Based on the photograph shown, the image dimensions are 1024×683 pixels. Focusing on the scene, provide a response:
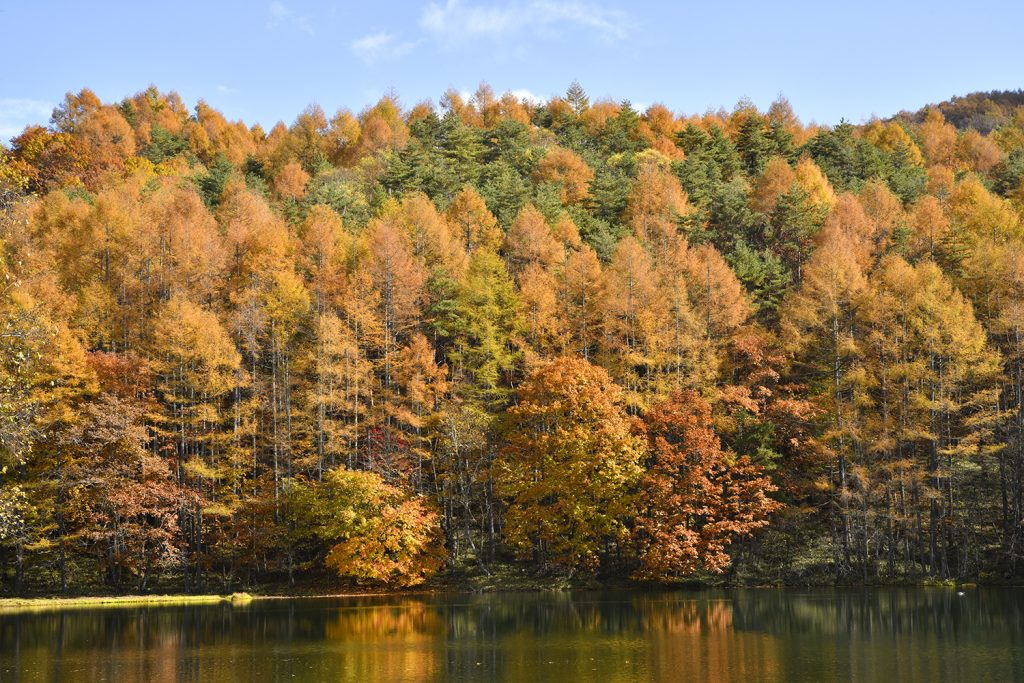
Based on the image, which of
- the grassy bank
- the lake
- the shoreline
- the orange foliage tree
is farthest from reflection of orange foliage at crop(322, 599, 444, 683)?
the orange foliage tree

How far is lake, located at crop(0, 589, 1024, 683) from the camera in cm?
2470

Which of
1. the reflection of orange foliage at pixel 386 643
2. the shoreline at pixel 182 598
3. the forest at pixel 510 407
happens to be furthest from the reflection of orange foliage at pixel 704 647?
the shoreline at pixel 182 598

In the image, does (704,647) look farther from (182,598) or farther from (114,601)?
(114,601)

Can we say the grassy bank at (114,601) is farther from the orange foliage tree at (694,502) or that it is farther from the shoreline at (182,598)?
the orange foliage tree at (694,502)

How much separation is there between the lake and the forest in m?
6.35

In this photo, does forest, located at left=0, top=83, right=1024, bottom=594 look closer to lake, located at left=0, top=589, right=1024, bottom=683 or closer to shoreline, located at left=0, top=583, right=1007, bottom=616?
shoreline, located at left=0, top=583, right=1007, bottom=616

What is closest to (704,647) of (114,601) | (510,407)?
(510,407)

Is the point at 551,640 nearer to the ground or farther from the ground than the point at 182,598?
farther from the ground

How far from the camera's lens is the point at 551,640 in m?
31.2

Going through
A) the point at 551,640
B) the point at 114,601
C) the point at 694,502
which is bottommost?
the point at 114,601

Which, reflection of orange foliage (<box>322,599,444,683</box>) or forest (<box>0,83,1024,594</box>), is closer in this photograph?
reflection of orange foliage (<box>322,599,444,683</box>)

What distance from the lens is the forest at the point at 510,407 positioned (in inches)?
2035

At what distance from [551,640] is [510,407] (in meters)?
26.7

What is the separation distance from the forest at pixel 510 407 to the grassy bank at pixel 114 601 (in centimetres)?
275
